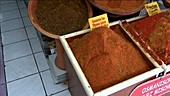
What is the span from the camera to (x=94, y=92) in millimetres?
888

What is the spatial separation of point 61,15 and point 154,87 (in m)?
0.84


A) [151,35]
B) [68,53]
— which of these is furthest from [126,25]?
[68,53]

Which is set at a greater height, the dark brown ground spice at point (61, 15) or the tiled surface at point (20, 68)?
the dark brown ground spice at point (61, 15)

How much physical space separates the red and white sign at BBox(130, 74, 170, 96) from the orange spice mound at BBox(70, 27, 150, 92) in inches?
2.7

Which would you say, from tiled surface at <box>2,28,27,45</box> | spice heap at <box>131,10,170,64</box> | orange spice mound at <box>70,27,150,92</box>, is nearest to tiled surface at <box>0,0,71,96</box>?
tiled surface at <box>2,28,27,45</box>

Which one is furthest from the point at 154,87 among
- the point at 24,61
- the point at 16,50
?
the point at 16,50

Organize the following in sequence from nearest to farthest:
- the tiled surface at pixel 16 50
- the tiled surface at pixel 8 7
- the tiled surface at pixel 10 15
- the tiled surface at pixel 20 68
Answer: the tiled surface at pixel 20 68 → the tiled surface at pixel 16 50 → the tiled surface at pixel 10 15 → the tiled surface at pixel 8 7

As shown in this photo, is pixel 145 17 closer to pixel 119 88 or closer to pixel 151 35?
pixel 151 35

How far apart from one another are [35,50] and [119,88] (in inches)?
45.2

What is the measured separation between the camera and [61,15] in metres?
1.50

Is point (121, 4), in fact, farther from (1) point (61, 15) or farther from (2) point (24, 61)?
(2) point (24, 61)

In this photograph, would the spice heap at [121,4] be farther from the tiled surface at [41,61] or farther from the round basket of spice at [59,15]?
the tiled surface at [41,61]

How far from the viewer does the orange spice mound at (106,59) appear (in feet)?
3.03

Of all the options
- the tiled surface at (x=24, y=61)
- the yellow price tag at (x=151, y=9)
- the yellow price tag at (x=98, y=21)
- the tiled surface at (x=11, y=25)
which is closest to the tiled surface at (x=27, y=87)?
the tiled surface at (x=24, y=61)
